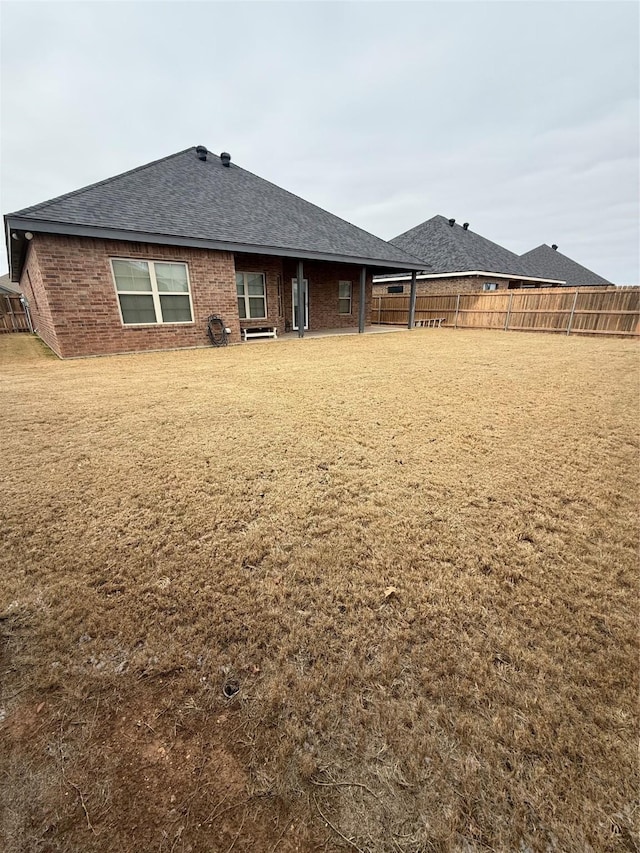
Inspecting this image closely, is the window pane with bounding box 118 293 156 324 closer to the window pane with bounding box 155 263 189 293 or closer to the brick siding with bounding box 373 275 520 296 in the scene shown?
the window pane with bounding box 155 263 189 293

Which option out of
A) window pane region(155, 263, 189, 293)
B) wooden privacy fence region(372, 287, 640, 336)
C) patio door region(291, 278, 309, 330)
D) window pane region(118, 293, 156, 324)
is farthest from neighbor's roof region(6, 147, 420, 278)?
wooden privacy fence region(372, 287, 640, 336)

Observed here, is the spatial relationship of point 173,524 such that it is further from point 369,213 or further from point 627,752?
point 369,213

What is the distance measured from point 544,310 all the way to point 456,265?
7246mm

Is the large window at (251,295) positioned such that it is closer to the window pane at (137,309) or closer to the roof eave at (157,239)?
the roof eave at (157,239)

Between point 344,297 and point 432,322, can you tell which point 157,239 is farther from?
point 432,322

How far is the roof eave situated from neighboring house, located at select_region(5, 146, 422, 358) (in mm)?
22

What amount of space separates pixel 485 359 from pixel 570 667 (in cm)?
832

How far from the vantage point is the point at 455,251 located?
21.7m

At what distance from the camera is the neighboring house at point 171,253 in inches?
323

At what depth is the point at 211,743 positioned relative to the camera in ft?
3.83

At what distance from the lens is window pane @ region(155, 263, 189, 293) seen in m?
9.45

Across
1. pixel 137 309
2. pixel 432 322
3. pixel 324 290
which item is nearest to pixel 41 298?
pixel 137 309

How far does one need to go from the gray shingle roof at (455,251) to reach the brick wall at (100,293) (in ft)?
48.2

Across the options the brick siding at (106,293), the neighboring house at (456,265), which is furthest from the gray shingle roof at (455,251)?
the brick siding at (106,293)
